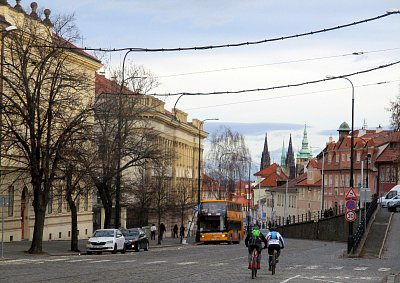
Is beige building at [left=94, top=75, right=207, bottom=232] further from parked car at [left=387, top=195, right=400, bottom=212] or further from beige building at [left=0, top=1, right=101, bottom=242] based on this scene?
parked car at [left=387, top=195, right=400, bottom=212]

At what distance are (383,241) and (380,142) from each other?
238ft

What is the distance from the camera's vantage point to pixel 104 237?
5116 centimetres

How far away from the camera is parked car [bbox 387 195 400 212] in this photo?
3418 inches

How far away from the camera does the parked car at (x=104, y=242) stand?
166 ft

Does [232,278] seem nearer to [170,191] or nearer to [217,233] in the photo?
[217,233]

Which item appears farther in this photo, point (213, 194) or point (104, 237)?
point (213, 194)

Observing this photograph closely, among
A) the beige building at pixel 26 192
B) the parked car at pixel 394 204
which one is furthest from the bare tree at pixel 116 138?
the parked car at pixel 394 204

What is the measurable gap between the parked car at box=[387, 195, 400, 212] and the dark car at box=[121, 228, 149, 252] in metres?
34.9

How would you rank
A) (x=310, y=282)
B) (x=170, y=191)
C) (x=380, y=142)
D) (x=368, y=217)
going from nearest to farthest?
(x=310, y=282)
(x=368, y=217)
(x=170, y=191)
(x=380, y=142)

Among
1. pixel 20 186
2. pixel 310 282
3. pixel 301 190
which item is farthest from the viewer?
pixel 301 190

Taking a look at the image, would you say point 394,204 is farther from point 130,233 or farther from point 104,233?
point 104,233

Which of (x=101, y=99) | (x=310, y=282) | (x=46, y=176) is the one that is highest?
(x=101, y=99)

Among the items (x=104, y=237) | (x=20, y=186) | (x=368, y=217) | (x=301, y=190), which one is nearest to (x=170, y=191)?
(x=368, y=217)

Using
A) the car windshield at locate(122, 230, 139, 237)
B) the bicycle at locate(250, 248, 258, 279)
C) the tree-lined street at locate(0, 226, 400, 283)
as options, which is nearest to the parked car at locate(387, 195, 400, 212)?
the car windshield at locate(122, 230, 139, 237)
